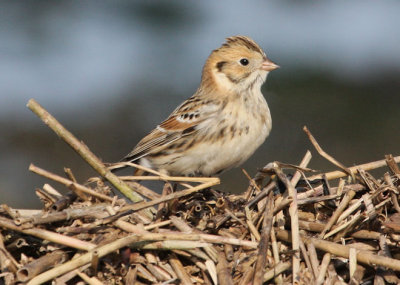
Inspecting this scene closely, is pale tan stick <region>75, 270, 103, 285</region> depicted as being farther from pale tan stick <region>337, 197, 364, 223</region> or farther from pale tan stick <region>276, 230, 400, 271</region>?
pale tan stick <region>337, 197, 364, 223</region>

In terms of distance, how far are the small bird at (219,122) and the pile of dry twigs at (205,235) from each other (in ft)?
4.37

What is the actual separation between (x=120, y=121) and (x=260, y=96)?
17.4 ft

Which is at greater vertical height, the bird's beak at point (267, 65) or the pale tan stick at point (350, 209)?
the bird's beak at point (267, 65)

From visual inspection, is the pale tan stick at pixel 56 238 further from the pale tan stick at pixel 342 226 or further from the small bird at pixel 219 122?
the small bird at pixel 219 122

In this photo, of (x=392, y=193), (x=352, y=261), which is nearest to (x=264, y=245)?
(x=352, y=261)

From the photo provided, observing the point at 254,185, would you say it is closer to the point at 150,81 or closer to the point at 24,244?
the point at 24,244

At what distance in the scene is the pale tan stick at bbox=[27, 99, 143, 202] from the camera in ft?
13.5

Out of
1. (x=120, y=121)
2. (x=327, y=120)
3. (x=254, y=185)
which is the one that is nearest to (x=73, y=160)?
(x=120, y=121)

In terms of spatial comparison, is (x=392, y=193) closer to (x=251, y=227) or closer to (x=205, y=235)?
(x=251, y=227)

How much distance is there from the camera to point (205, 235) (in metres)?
3.82

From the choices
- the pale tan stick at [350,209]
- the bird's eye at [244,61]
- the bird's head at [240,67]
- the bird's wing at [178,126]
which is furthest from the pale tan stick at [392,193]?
the bird's eye at [244,61]

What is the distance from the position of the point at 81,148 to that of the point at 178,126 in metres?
1.79

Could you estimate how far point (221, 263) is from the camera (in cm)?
377

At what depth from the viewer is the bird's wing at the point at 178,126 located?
18.8 feet
